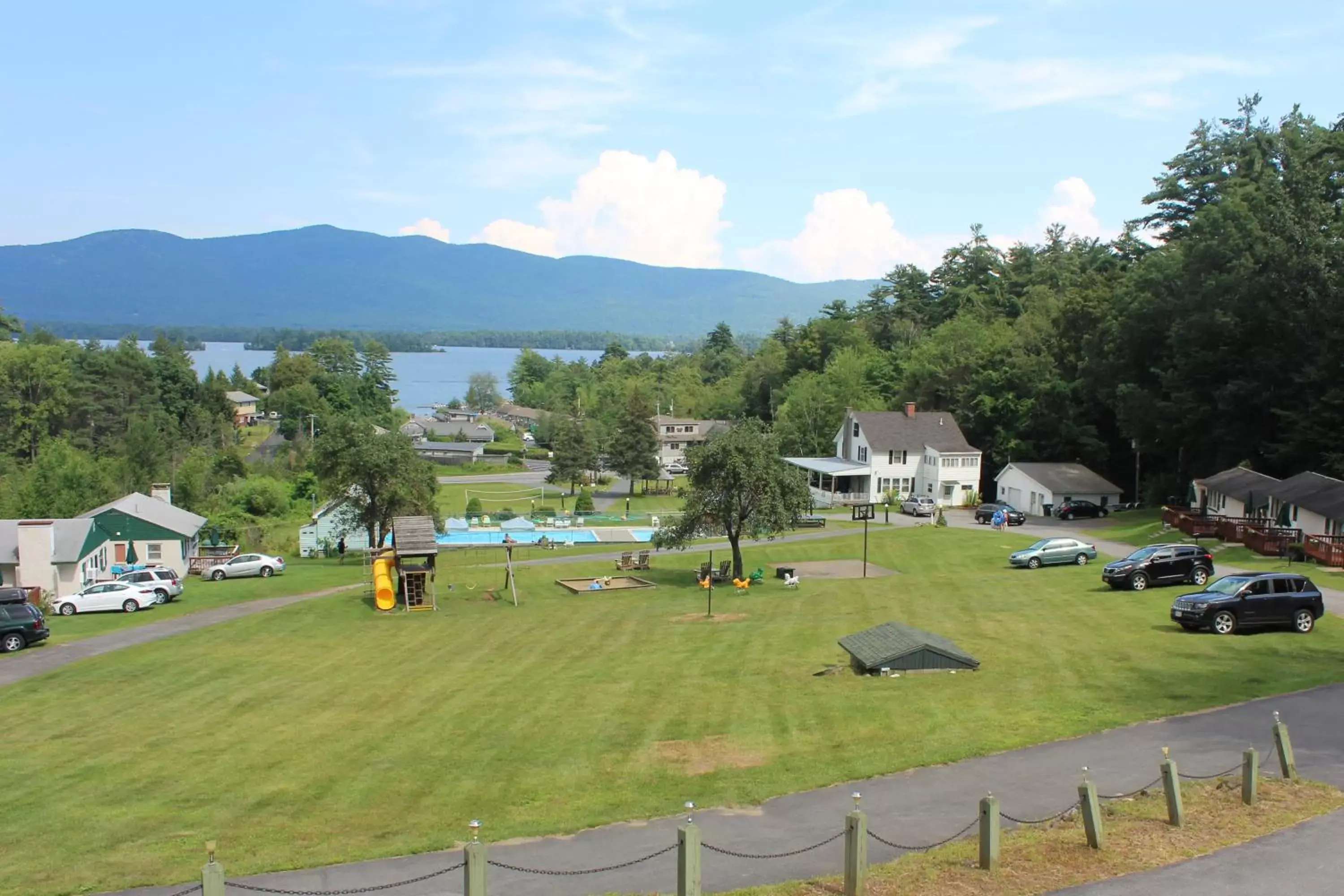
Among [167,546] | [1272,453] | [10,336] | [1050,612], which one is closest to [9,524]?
[167,546]

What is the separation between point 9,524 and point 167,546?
779cm

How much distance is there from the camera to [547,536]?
66938 millimetres

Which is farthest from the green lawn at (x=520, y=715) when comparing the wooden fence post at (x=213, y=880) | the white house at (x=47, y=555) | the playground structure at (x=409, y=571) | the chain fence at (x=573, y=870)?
the white house at (x=47, y=555)

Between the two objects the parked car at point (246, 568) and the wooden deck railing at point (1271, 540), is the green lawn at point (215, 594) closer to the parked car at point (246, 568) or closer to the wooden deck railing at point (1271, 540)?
the parked car at point (246, 568)

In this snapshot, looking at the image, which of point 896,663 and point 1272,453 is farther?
point 1272,453

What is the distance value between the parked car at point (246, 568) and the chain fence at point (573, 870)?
131 feet

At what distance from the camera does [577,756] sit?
19078mm

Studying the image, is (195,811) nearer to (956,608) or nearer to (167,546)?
(956,608)

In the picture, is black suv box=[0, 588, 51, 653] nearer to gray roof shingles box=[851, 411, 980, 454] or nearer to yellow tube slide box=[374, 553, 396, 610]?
yellow tube slide box=[374, 553, 396, 610]

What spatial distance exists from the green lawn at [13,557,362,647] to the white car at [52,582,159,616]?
25 centimetres

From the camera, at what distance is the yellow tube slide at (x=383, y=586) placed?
39.7m

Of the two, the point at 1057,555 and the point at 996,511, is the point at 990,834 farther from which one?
the point at 996,511

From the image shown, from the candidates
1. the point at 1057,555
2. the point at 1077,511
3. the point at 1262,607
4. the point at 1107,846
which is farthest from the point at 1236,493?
the point at 1107,846

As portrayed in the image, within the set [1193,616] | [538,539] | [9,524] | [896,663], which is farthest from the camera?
[538,539]
